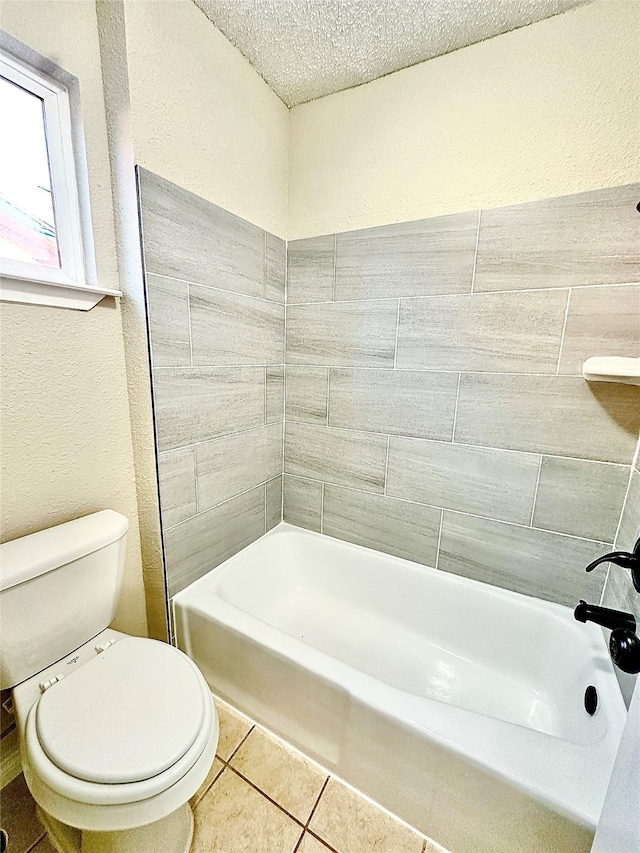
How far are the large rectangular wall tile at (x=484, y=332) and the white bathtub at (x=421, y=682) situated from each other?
93 centimetres

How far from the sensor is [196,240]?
4.11 feet

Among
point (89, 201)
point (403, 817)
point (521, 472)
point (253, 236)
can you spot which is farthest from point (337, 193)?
point (403, 817)

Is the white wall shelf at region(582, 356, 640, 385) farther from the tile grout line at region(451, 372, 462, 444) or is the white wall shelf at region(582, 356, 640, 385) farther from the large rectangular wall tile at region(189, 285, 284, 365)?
the large rectangular wall tile at region(189, 285, 284, 365)

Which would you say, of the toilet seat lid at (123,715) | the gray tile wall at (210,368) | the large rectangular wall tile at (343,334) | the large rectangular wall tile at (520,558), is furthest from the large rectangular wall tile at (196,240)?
the large rectangular wall tile at (520,558)

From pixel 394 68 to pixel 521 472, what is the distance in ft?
5.32

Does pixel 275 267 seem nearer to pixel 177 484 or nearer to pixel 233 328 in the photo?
pixel 233 328

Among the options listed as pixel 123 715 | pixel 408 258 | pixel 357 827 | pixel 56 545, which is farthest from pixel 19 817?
pixel 408 258

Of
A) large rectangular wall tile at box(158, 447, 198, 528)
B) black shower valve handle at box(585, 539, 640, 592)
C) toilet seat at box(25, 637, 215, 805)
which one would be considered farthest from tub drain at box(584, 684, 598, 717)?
large rectangular wall tile at box(158, 447, 198, 528)

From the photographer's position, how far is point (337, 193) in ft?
5.03

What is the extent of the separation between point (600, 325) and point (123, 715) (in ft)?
5.92

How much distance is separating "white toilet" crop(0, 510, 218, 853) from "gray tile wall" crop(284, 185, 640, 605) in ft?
1.44

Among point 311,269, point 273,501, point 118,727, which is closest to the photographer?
point 118,727

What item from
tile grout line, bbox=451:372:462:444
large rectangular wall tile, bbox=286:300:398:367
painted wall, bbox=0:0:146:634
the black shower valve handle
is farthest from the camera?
large rectangular wall tile, bbox=286:300:398:367

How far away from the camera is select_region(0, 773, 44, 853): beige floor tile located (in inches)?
38.6
